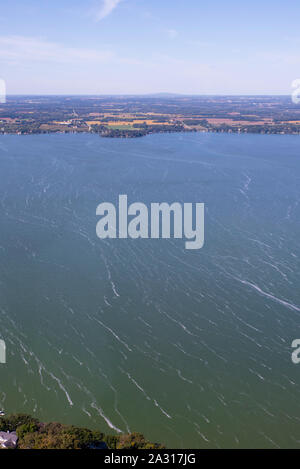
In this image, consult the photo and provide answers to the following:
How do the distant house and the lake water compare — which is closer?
the distant house

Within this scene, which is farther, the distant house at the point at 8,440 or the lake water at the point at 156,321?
the lake water at the point at 156,321

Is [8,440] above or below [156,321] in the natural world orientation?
below

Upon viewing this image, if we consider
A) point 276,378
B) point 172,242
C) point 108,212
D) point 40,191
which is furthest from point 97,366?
point 40,191

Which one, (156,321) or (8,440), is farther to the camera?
(156,321)

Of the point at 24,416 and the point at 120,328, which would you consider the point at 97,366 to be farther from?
the point at 24,416
